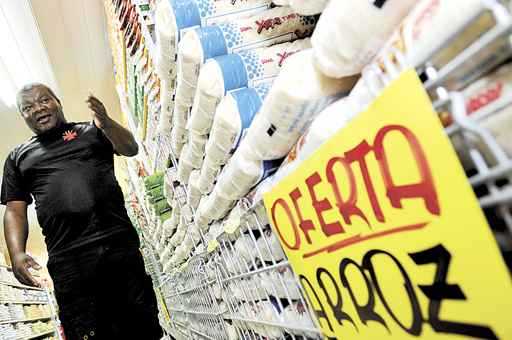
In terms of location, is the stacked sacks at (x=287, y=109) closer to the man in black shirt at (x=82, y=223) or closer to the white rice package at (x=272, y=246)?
the white rice package at (x=272, y=246)

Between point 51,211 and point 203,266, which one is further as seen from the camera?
point 51,211

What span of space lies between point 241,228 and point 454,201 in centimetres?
72

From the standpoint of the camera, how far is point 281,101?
26.2 inches

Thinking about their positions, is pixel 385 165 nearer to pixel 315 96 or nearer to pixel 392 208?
pixel 392 208

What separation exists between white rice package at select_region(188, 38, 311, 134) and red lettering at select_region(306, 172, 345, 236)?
47cm

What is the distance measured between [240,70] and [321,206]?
512mm

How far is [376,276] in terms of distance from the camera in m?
0.47

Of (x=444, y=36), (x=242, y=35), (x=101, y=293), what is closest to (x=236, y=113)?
(x=242, y=35)

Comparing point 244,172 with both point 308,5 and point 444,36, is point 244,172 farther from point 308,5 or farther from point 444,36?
point 444,36

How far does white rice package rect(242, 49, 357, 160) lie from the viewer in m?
0.63

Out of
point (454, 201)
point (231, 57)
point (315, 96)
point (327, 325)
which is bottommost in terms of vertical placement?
point (327, 325)

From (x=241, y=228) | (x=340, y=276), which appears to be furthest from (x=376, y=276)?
(x=241, y=228)

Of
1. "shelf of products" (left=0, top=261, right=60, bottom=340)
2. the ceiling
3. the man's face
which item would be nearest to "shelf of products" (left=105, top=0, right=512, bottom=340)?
the man's face

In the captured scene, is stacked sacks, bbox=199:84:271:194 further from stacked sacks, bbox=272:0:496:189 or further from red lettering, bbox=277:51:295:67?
stacked sacks, bbox=272:0:496:189
